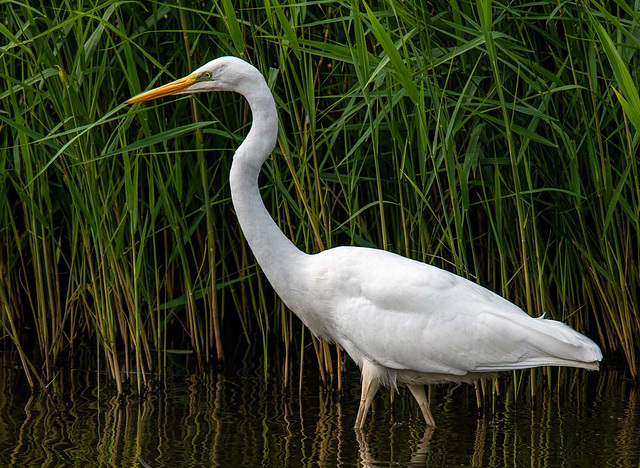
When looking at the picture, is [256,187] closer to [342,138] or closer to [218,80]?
[218,80]

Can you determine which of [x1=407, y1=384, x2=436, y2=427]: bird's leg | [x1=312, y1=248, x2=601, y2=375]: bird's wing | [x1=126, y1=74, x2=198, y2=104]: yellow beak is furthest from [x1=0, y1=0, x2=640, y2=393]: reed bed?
[x1=407, y1=384, x2=436, y2=427]: bird's leg

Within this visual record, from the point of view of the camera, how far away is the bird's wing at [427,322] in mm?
3682

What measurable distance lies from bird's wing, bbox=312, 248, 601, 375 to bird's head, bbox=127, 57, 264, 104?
2.89 ft

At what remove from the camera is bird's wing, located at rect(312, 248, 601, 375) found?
3.68m

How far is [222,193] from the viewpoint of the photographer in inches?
202

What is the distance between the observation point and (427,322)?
3.76m

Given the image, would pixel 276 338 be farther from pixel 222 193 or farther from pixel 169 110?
→ pixel 169 110

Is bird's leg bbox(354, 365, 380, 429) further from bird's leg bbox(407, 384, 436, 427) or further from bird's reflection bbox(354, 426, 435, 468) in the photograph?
Result: bird's leg bbox(407, 384, 436, 427)

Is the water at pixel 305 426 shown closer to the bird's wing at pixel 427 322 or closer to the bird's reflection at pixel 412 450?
the bird's reflection at pixel 412 450


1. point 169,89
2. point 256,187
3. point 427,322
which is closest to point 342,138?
point 256,187

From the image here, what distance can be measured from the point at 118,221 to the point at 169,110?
74cm

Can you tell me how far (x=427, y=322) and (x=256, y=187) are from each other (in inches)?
37.7

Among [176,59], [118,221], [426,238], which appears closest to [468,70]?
[426,238]

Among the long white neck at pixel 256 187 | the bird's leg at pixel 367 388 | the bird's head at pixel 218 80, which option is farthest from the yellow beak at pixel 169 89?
the bird's leg at pixel 367 388
